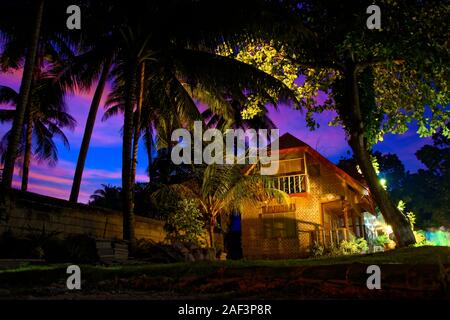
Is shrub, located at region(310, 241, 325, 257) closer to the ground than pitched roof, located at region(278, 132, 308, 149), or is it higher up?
closer to the ground

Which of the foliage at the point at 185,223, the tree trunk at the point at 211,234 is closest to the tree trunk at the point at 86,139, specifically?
the foliage at the point at 185,223

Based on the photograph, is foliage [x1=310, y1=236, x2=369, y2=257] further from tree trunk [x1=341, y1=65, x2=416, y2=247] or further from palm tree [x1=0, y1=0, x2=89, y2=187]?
palm tree [x1=0, y1=0, x2=89, y2=187]

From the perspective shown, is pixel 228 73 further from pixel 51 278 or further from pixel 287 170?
pixel 287 170

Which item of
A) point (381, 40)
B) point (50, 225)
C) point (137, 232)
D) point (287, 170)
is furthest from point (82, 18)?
point (287, 170)

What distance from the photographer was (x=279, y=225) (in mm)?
21172

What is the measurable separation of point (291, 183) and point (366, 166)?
32.2ft

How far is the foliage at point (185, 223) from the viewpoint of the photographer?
17.5m

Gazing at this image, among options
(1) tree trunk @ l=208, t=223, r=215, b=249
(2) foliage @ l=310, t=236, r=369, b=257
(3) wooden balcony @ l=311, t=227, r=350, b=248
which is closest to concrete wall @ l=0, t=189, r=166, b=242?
(1) tree trunk @ l=208, t=223, r=215, b=249

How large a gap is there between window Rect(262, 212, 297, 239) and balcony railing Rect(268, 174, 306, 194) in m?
1.35

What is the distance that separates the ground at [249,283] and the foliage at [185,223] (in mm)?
10991

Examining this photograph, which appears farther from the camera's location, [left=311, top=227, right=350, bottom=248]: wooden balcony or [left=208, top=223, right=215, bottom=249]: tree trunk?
[left=311, top=227, right=350, bottom=248]: wooden balcony

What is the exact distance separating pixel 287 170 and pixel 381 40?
11767 millimetres

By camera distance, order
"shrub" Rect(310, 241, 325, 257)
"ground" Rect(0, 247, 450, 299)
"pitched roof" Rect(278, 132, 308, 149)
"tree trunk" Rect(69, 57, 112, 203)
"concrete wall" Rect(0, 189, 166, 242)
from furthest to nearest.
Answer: "pitched roof" Rect(278, 132, 308, 149) → "shrub" Rect(310, 241, 325, 257) → "tree trunk" Rect(69, 57, 112, 203) → "concrete wall" Rect(0, 189, 166, 242) → "ground" Rect(0, 247, 450, 299)

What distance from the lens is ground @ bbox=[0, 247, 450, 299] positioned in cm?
476
